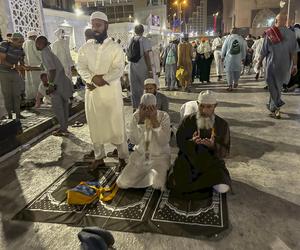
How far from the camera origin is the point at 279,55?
16.0 ft

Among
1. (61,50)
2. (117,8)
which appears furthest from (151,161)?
(117,8)

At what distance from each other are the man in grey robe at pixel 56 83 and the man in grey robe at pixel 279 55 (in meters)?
3.46

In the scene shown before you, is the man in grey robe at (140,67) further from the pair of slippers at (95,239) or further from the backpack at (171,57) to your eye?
the pair of slippers at (95,239)

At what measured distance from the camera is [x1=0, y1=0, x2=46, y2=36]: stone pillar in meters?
6.04

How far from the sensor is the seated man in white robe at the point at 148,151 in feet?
9.34

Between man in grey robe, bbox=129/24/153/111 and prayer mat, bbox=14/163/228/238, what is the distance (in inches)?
109

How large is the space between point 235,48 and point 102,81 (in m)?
5.19

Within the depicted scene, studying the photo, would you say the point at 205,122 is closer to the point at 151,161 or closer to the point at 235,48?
the point at 151,161

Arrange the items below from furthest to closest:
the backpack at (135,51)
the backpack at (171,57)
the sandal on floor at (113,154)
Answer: the backpack at (171,57) < the backpack at (135,51) < the sandal on floor at (113,154)

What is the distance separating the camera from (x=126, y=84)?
25.5ft

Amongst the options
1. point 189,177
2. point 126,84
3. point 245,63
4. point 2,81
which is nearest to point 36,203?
point 189,177

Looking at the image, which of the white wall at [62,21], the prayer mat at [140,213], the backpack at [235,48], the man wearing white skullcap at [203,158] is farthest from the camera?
the white wall at [62,21]

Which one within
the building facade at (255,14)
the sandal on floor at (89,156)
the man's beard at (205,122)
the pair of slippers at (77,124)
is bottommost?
the sandal on floor at (89,156)

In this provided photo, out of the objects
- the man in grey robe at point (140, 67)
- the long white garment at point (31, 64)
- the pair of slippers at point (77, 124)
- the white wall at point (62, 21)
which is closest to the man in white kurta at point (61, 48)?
the long white garment at point (31, 64)
